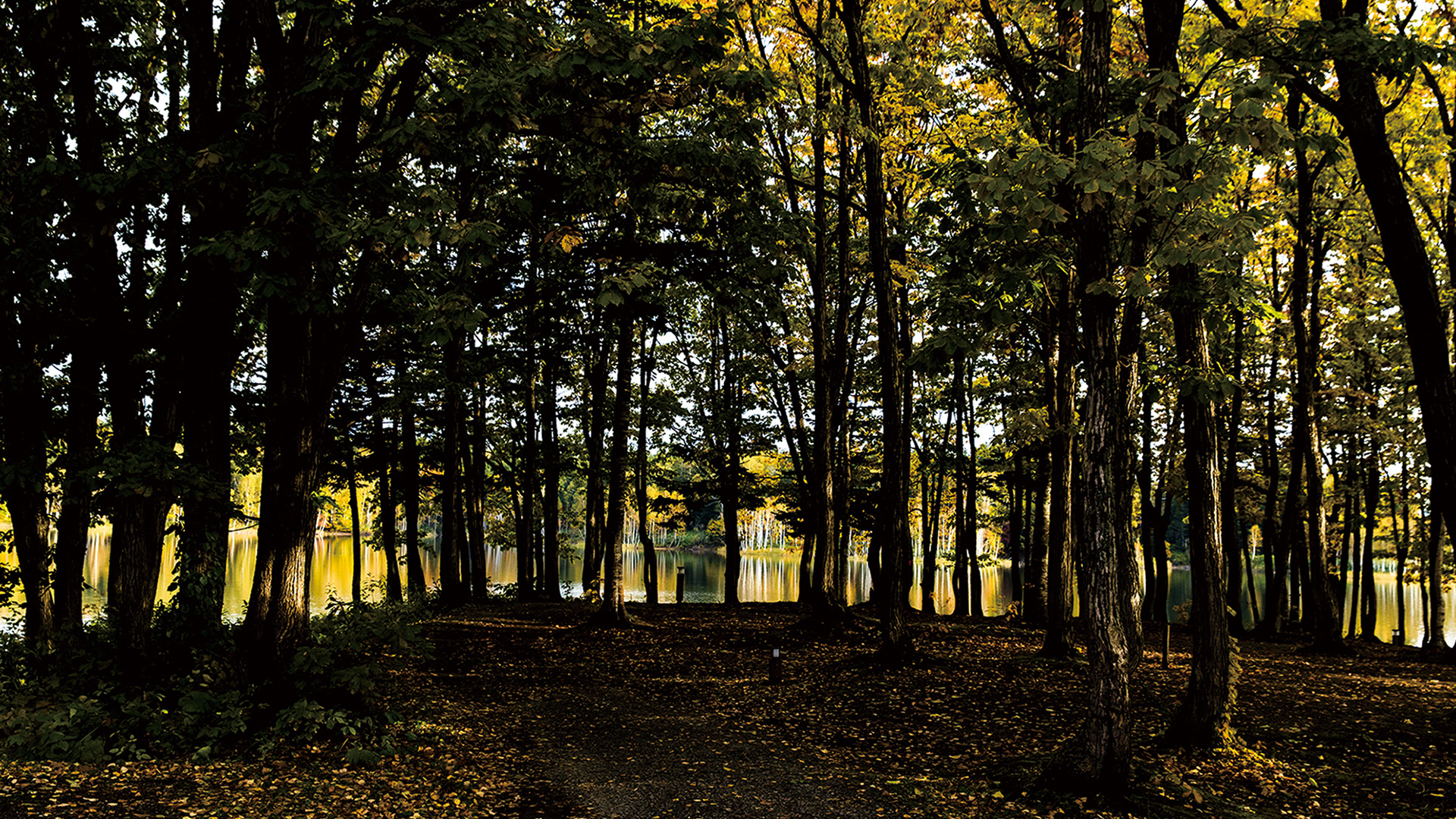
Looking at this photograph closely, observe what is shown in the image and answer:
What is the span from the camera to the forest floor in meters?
6.52

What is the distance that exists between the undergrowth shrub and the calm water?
5.07m

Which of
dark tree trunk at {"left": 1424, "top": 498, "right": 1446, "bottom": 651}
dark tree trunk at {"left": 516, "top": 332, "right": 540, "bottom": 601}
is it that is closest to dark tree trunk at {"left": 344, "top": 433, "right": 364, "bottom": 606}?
dark tree trunk at {"left": 516, "top": 332, "right": 540, "bottom": 601}

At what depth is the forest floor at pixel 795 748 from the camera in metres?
6.52

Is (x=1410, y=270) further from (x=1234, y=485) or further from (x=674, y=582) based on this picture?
(x=674, y=582)

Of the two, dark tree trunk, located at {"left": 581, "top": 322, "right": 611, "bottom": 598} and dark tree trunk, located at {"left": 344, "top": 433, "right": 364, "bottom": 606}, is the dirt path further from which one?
dark tree trunk, located at {"left": 344, "top": 433, "right": 364, "bottom": 606}

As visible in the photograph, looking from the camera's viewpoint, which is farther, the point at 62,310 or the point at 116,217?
the point at 62,310

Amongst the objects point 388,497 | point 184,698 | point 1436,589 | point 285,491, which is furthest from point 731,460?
point 184,698

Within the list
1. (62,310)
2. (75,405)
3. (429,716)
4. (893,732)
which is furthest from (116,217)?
(893,732)

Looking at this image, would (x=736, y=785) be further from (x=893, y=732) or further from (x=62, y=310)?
(x=62, y=310)

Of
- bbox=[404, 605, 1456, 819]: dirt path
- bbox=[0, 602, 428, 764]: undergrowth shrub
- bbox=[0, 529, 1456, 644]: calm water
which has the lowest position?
bbox=[0, 529, 1456, 644]: calm water

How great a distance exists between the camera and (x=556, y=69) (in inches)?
269

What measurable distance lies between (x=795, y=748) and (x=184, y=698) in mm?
6005

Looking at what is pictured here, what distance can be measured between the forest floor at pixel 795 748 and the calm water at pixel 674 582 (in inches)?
300

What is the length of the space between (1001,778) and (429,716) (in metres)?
6.26
